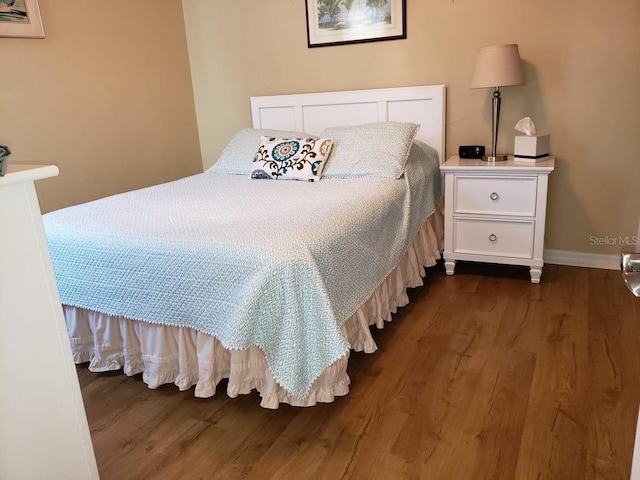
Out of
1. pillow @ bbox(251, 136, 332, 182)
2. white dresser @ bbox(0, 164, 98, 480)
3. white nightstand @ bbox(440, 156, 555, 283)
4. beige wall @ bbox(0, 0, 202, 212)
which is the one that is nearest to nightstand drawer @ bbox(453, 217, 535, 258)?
white nightstand @ bbox(440, 156, 555, 283)

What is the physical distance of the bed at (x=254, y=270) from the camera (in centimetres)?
163

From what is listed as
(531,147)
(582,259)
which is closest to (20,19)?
(531,147)

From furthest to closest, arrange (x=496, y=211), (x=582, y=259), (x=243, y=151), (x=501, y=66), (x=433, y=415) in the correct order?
(x=243, y=151)
(x=582, y=259)
(x=496, y=211)
(x=501, y=66)
(x=433, y=415)

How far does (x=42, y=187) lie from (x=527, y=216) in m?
2.68

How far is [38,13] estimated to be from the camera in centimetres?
279

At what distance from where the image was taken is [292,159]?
9.32 ft

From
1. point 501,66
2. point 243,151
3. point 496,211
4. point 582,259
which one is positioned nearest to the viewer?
point 501,66

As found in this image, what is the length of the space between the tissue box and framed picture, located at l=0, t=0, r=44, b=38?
8.90ft

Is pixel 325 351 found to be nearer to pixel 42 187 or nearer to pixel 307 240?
pixel 307 240

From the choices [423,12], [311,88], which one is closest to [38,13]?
[311,88]

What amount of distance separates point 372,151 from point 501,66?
80cm

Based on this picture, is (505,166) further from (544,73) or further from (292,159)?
(292,159)

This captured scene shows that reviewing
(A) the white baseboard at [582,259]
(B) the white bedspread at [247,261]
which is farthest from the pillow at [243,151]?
(A) the white baseboard at [582,259]

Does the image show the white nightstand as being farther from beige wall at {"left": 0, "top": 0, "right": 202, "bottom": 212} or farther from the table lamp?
beige wall at {"left": 0, "top": 0, "right": 202, "bottom": 212}
